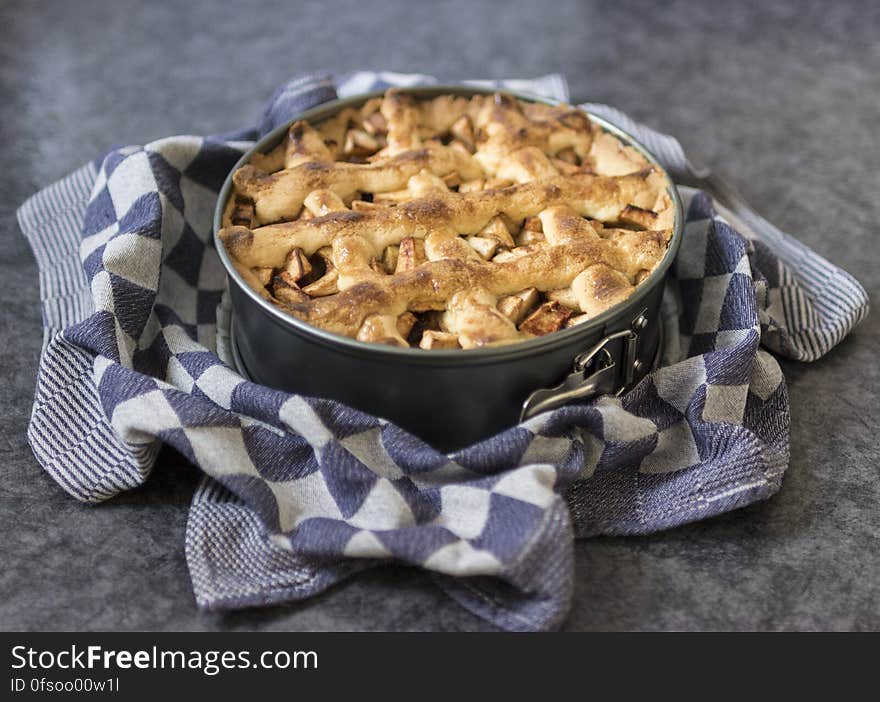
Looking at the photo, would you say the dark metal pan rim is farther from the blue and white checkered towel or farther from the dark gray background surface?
the dark gray background surface

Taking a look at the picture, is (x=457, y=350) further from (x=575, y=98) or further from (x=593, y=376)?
(x=575, y=98)

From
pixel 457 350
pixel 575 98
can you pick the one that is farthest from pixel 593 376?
pixel 575 98

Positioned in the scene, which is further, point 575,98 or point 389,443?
point 575,98

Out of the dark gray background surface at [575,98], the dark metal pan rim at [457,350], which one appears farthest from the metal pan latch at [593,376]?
the dark gray background surface at [575,98]

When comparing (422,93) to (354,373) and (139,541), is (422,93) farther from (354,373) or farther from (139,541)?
(139,541)

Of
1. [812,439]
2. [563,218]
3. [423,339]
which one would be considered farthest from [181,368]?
[812,439]

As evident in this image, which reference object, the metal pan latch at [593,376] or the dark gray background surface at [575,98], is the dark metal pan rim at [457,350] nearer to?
the metal pan latch at [593,376]
